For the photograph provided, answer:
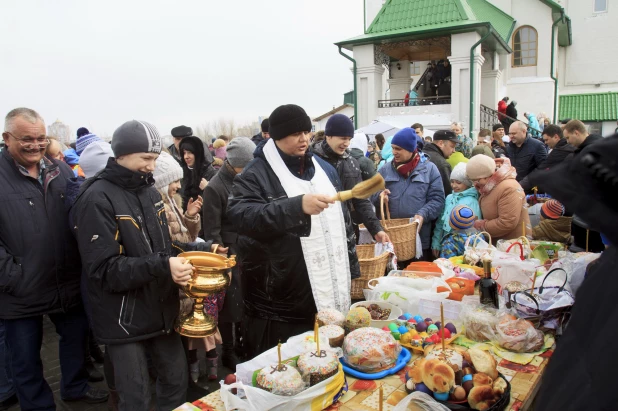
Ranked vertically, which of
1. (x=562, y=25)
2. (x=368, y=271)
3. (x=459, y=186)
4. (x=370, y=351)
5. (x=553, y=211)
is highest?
(x=562, y=25)

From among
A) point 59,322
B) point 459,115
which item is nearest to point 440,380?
point 59,322

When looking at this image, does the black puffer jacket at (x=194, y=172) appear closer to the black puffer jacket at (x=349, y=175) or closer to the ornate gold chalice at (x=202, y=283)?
the black puffer jacket at (x=349, y=175)

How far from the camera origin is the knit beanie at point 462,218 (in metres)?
3.95

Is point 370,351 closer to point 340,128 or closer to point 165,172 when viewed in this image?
point 165,172

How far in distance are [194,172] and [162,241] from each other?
Result: 281cm

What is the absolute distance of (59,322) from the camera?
3406 millimetres

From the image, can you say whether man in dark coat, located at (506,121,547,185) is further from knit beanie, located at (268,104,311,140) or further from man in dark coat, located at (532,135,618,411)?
man in dark coat, located at (532,135,618,411)

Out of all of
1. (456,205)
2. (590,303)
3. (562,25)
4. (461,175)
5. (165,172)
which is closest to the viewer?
(590,303)

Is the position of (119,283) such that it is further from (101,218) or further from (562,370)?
(562,370)

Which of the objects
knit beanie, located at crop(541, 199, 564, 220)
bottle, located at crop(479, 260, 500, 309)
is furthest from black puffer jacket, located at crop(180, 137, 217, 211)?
knit beanie, located at crop(541, 199, 564, 220)

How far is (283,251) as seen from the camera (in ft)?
8.56

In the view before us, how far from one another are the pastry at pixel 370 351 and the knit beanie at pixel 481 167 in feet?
7.68

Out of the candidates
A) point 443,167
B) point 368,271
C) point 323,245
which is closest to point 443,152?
point 443,167

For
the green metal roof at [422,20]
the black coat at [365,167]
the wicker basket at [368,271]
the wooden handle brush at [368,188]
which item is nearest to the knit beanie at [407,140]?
the black coat at [365,167]
